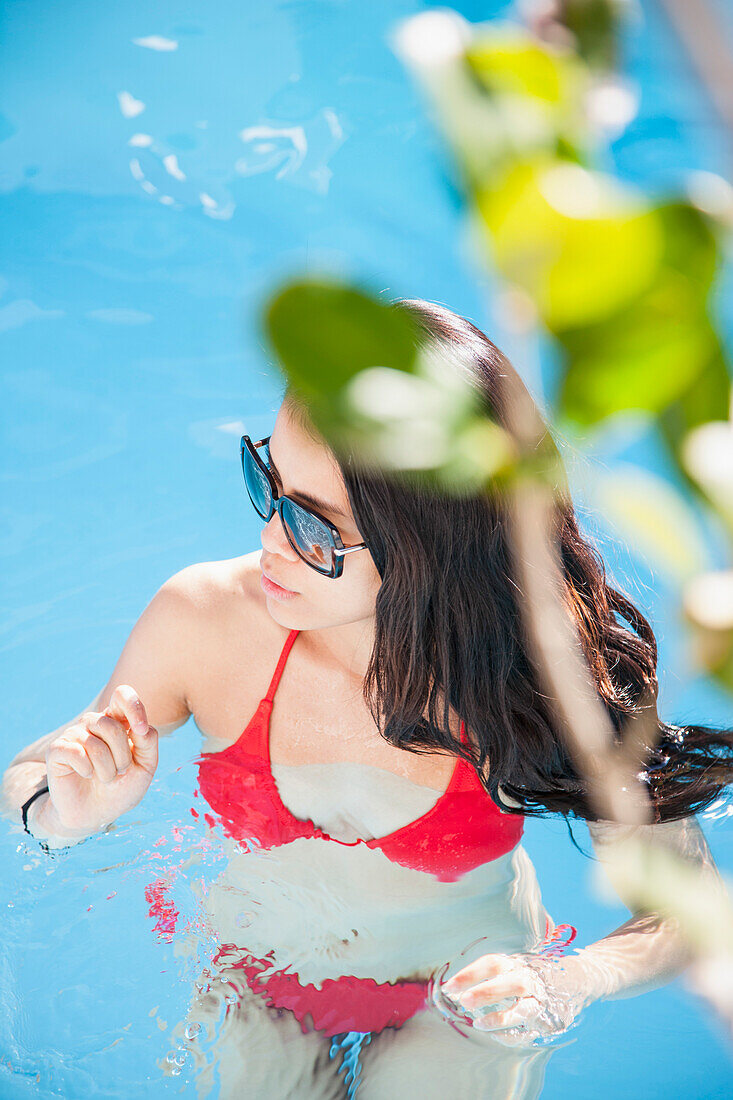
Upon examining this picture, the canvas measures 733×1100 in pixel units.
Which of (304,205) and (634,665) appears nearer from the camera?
(634,665)

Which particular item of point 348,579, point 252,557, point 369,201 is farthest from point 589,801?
point 369,201

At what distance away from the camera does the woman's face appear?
1.29m

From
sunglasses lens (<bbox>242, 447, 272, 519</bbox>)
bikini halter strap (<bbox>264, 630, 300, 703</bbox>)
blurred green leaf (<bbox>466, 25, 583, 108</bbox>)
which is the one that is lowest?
bikini halter strap (<bbox>264, 630, 300, 703</bbox>)

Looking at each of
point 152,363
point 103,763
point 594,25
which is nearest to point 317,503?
point 103,763

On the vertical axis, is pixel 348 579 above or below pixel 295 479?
below

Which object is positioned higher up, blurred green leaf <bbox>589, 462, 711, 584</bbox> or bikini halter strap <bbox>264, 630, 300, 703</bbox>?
blurred green leaf <bbox>589, 462, 711, 584</bbox>

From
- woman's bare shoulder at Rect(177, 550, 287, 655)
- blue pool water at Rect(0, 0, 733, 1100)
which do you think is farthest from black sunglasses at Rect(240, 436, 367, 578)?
blue pool water at Rect(0, 0, 733, 1100)

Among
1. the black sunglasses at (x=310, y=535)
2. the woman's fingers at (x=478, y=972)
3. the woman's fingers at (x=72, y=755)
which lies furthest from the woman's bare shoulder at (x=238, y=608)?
the woman's fingers at (x=478, y=972)

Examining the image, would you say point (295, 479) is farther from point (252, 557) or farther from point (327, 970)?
point (327, 970)

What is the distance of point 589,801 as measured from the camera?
155 cm

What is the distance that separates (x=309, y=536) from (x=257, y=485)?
18 centimetres

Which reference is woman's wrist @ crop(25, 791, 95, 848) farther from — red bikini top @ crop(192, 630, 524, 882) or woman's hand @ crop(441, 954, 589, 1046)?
woman's hand @ crop(441, 954, 589, 1046)

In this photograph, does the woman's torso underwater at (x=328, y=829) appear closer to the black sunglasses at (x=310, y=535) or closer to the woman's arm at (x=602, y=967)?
the woman's arm at (x=602, y=967)

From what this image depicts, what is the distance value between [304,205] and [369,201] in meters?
0.25
